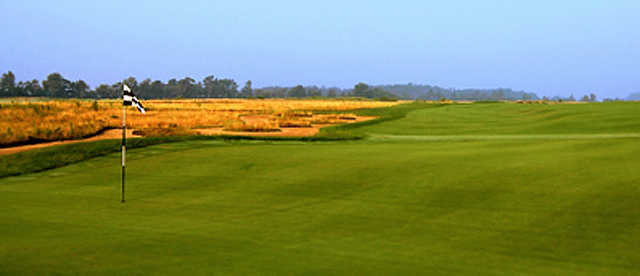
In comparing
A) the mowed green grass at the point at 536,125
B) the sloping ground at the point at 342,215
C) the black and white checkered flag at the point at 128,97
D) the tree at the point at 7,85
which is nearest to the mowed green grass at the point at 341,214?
the sloping ground at the point at 342,215

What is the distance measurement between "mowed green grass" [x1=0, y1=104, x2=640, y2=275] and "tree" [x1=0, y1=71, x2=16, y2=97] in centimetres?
15771

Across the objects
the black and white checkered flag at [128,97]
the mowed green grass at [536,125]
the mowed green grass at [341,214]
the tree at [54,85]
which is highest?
the tree at [54,85]

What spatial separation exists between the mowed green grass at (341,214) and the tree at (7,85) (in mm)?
157715

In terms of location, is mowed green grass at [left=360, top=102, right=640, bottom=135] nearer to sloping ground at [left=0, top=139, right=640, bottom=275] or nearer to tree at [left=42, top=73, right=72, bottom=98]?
sloping ground at [left=0, top=139, right=640, bottom=275]

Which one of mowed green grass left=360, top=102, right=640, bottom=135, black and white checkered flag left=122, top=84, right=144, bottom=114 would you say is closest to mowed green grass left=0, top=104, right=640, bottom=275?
black and white checkered flag left=122, top=84, right=144, bottom=114

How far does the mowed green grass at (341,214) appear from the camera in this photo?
6.92m

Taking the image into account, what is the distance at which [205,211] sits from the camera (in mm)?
10328

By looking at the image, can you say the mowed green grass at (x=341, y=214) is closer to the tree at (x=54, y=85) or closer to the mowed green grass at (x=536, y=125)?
the mowed green grass at (x=536, y=125)

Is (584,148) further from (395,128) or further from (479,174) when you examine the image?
(395,128)

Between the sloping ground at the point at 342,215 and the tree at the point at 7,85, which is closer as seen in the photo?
the sloping ground at the point at 342,215

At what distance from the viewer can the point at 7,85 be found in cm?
15312

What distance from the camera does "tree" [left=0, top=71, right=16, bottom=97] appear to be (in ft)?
499

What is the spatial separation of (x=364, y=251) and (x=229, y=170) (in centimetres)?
725

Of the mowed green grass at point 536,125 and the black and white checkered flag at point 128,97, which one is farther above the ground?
the black and white checkered flag at point 128,97
